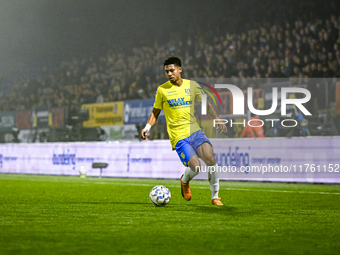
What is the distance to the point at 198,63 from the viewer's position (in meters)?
21.5

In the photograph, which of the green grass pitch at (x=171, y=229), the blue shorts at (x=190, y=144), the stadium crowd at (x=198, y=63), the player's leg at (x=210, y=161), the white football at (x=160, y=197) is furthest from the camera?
the stadium crowd at (x=198, y=63)

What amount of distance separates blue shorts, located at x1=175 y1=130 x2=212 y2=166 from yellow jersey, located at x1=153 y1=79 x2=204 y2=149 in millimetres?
64

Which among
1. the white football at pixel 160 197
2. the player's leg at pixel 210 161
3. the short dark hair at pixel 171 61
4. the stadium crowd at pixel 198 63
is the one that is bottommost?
the white football at pixel 160 197

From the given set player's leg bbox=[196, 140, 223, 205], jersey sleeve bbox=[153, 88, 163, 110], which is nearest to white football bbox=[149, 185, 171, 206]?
player's leg bbox=[196, 140, 223, 205]

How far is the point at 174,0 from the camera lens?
26312mm

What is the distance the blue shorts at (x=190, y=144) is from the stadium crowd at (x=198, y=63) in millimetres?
10307

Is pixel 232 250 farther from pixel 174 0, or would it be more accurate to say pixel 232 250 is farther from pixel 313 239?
pixel 174 0

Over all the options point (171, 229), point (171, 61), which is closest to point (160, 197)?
point (171, 61)

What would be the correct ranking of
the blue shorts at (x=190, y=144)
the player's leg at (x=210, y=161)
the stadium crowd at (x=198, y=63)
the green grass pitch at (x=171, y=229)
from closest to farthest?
the green grass pitch at (x=171, y=229)
the player's leg at (x=210, y=161)
the blue shorts at (x=190, y=144)
the stadium crowd at (x=198, y=63)

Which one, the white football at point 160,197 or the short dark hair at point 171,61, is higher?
the short dark hair at point 171,61

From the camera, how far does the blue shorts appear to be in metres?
6.93

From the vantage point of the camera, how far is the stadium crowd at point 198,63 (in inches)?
669

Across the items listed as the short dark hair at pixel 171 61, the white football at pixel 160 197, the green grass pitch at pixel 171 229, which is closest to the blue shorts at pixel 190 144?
the white football at pixel 160 197

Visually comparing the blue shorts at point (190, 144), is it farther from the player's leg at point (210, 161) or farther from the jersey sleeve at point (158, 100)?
the jersey sleeve at point (158, 100)
